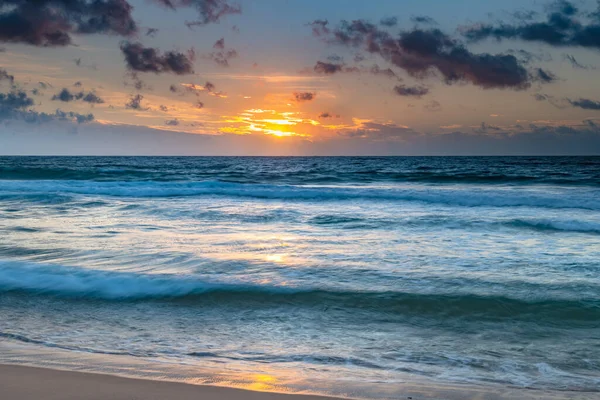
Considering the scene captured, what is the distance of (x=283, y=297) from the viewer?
22.8 feet

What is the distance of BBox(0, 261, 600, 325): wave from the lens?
634 centimetres

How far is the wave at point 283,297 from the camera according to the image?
634 centimetres

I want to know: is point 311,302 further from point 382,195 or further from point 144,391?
point 382,195

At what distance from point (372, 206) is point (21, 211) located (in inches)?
509

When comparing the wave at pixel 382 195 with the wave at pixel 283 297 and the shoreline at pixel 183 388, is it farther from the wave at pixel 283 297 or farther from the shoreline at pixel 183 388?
the shoreline at pixel 183 388

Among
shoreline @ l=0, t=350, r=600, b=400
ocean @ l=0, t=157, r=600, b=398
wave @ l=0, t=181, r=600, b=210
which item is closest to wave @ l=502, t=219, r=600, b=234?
ocean @ l=0, t=157, r=600, b=398

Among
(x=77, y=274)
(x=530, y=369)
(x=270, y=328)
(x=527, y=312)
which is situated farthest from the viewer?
(x=77, y=274)

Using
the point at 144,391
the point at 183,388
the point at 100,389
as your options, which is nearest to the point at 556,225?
the point at 183,388

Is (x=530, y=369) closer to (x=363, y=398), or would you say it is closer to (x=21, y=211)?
(x=363, y=398)

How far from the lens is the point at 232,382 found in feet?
13.1

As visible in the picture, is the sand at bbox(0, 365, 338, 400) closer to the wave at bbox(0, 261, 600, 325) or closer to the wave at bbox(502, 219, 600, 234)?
the wave at bbox(0, 261, 600, 325)

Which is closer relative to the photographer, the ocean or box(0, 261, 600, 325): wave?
the ocean

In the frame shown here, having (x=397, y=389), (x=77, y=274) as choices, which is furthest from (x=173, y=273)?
(x=397, y=389)

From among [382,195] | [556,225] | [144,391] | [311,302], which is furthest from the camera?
[382,195]
